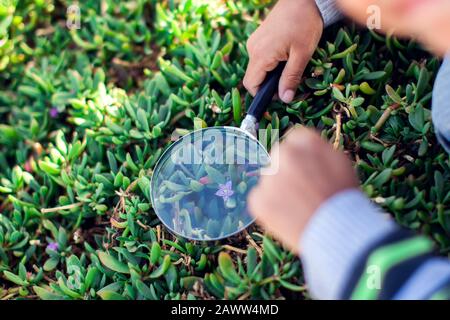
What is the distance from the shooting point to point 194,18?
1.55 m

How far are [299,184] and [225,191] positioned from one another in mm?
266

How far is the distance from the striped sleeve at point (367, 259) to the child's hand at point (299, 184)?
39 mm

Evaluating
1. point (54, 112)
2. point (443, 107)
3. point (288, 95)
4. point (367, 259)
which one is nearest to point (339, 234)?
point (367, 259)

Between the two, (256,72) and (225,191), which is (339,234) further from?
(256,72)

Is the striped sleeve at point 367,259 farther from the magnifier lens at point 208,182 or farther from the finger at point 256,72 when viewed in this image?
the finger at point 256,72

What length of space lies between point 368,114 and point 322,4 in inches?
10.9

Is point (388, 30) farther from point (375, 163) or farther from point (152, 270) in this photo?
point (152, 270)

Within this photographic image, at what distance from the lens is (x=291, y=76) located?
126 cm

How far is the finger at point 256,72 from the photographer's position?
1.27m

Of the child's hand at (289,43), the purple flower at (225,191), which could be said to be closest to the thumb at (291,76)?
the child's hand at (289,43)

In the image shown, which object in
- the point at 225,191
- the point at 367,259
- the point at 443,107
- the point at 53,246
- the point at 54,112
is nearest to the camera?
the point at 367,259

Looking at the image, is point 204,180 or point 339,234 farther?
point 204,180

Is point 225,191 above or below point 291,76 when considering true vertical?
below

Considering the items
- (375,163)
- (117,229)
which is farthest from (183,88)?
(375,163)
